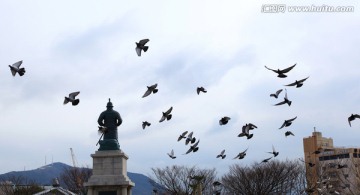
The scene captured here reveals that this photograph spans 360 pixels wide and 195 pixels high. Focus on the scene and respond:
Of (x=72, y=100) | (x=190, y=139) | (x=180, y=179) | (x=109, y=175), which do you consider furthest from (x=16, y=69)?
(x=180, y=179)

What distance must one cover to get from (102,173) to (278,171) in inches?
1874

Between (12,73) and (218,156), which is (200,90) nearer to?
(218,156)

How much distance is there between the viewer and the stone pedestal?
2766 cm

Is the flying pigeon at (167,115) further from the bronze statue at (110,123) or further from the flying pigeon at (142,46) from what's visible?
the bronze statue at (110,123)

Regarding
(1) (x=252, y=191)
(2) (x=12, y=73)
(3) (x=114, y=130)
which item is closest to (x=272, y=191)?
(1) (x=252, y=191)

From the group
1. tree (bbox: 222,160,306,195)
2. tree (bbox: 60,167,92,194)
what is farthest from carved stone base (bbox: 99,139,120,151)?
tree (bbox: 60,167,92,194)

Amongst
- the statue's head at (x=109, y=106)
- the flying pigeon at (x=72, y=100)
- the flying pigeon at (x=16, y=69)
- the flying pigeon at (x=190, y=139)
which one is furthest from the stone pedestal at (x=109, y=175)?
the flying pigeon at (x=16, y=69)

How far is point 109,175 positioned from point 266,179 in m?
45.9

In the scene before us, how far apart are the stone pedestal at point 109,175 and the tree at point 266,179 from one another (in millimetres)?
43631

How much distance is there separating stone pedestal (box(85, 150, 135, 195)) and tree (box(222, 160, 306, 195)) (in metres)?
43.6

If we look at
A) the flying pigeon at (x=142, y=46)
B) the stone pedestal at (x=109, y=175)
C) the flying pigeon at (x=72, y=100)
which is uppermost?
the flying pigeon at (x=142, y=46)

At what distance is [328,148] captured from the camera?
133m

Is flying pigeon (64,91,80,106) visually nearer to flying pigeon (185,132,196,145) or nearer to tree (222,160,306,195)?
flying pigeon (185,132,196,145)

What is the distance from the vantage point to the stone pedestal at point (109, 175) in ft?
90.7
